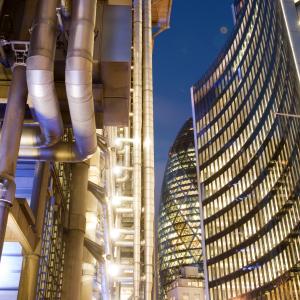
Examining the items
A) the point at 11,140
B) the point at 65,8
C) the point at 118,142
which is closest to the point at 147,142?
the point at 118,142

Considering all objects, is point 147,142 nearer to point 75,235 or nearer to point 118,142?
point 118,142

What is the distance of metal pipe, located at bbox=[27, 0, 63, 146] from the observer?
841 cm

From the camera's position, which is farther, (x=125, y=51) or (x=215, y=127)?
(x=215, y=127)

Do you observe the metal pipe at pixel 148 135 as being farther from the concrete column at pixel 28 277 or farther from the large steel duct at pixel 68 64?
the large steel duct at pixel 68 64

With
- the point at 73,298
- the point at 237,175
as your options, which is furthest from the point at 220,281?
the point at 73,298

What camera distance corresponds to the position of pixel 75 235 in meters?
17.3

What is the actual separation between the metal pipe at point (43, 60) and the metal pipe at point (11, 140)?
1.50 feet

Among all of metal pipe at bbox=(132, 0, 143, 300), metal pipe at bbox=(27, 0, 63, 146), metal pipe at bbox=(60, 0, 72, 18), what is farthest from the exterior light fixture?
metal pipe at bbox=(27, 0, 63, 146)

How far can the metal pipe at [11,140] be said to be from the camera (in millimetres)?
8102

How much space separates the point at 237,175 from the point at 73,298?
7009 centimetres

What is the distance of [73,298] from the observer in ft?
52.5

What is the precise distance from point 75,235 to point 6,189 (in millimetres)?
9556

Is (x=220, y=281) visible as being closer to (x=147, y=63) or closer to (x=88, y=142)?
(x=147, y=63)

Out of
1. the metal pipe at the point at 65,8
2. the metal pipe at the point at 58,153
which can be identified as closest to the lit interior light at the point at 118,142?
the metal pipe at the point at 58,153
